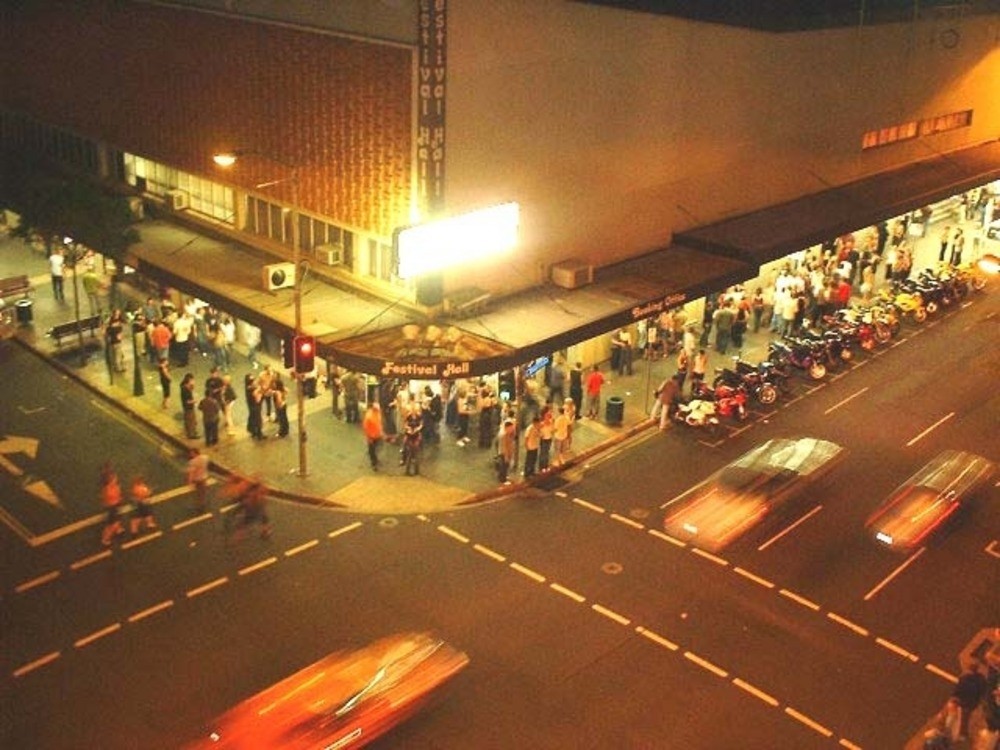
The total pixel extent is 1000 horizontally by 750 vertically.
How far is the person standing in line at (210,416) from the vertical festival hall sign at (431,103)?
6701mm

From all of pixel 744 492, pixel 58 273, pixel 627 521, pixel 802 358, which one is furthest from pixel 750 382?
pixel 58 273

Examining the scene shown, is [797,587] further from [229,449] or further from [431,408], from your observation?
[229,449]

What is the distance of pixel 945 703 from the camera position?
17438 mm

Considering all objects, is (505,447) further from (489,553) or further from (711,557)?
(711,557)

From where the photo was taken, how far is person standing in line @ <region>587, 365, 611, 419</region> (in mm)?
27750

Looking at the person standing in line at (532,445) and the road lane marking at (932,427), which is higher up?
the person standing in line at (532,445)

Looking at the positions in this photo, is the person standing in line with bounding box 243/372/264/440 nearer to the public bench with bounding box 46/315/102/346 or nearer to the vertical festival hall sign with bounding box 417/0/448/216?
the vertical festival hall sign with bounding box 417/0/448/216

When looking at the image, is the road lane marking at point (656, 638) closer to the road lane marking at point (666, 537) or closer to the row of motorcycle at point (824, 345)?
the road lane marking at point (666, 537)

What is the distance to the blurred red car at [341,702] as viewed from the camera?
14477 mm

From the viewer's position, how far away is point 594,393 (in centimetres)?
2800

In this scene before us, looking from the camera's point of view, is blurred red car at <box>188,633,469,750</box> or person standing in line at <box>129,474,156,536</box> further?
person standing in line at <box>129,474,156,536</box>

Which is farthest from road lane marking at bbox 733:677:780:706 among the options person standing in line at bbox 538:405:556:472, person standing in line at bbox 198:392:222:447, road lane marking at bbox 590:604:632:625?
person standing in line at bbox 198:392:222:447

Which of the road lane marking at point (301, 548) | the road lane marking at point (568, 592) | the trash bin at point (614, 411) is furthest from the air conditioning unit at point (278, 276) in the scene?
the road lane marking at point (568, 592)

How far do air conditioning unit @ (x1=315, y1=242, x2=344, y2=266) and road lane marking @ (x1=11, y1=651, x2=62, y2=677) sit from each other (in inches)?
489
